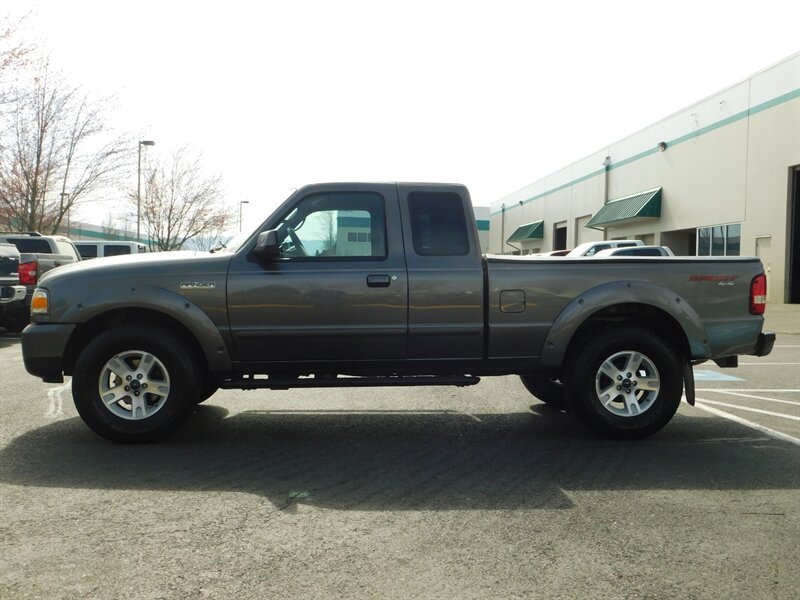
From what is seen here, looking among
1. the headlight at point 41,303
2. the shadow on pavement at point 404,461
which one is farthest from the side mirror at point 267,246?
the headlight at point 41,303

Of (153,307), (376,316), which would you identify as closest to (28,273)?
(153,307)

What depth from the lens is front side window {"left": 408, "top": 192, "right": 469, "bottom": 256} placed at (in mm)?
6219

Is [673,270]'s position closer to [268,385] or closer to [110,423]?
[268,385]

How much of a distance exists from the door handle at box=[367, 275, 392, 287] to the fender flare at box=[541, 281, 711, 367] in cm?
142

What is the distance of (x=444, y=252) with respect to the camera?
621cm

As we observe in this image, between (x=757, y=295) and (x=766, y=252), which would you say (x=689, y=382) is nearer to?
(x=757, y=295)

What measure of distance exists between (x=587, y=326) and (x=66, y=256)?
14.0 m

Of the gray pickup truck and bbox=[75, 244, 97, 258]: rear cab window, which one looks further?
bbox=[75, 244, 97, 258]: rear cab window

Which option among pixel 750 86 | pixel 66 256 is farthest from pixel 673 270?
pixel 750 86

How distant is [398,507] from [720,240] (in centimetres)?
2755

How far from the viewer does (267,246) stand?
5832mm

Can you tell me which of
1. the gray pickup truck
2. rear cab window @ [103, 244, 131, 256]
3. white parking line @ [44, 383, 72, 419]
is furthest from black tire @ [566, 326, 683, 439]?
rear cab window @ [103, 244, 131, 256]

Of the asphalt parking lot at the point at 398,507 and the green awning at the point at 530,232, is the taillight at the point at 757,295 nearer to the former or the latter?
the asphalt parking lot at the point at 398,507

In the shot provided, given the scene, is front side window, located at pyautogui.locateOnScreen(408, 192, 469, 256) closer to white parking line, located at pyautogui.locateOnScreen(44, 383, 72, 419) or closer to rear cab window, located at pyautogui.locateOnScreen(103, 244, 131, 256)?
white parking line, located at pyautogui.locateOnScreen(44, 383, 72, 419)
